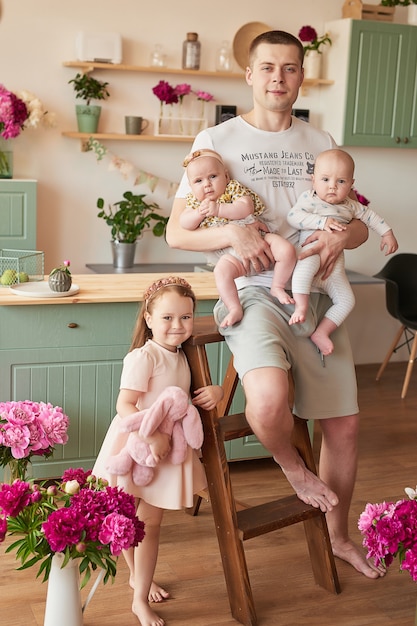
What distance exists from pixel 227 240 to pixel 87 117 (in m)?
2.86

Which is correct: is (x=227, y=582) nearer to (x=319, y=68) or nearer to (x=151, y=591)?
(x=151, y=591)

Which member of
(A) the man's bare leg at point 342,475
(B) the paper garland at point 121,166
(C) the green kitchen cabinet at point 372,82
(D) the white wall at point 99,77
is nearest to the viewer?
(A) the man's bare leg at point 342,475

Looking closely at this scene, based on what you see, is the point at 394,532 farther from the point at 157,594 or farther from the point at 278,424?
the point at 157,594

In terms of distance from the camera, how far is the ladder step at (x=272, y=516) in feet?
9.17

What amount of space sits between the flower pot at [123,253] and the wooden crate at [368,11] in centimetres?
202

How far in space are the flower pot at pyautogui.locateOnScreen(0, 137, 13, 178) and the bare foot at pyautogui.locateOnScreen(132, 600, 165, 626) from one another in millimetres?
3153

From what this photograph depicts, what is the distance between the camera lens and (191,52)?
556cm

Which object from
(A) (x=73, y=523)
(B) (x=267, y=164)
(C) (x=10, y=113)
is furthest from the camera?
(C) (x=10, y=113)

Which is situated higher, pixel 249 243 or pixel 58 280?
pixel 249 243

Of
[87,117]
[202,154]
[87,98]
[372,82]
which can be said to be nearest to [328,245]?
[202,154]

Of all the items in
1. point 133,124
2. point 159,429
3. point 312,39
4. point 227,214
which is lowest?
point 159,429

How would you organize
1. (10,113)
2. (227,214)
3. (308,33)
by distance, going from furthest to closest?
1. (308,33)
2. (10,113)
3. (227,214)

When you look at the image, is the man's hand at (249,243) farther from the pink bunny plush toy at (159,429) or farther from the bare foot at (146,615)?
the bare foot at (146,615)

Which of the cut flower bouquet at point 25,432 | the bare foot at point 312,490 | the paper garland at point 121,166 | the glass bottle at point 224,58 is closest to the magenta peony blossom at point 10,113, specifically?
the paper garland at point 121,166
